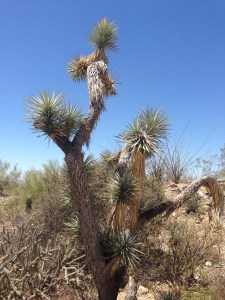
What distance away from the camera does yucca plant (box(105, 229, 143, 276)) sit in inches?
224

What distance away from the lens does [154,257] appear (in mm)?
8516

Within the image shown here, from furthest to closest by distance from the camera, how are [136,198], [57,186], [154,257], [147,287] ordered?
[57,186], [154,257], [147,287], [136,198]

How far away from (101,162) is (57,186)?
236 centimetres

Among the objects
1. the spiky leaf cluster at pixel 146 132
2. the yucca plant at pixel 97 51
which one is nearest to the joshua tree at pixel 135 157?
the spiky leaf cluster at pixel 146 132

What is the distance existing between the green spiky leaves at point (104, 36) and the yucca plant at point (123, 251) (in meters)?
4.74

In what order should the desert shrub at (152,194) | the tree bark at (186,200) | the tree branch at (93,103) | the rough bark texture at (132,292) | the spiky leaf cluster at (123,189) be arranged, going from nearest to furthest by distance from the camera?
the spiky leaf cluster at (123,189)
the tree branch at (93,103)
the rough bark texture at (132,292)
the tree bark at (186,200)
the desert shrub at (152,194)

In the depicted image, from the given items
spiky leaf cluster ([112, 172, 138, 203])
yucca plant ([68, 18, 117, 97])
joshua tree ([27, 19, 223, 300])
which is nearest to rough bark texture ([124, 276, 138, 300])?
joshua tree ([27, 19, 223, 300])

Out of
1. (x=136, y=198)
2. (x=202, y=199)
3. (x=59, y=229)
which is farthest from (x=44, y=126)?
(x=202, y=199)

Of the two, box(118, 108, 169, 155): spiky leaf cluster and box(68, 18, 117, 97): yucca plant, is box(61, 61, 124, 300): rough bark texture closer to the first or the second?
box(118, 108, 169, 155): spiky leaf cluster

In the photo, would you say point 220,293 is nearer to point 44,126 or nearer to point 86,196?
point 86,196

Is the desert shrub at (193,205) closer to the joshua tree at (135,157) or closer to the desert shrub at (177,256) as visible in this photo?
the desert shrub at (177,256)

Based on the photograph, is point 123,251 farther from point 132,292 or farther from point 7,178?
point 7,178

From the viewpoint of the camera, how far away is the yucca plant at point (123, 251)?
568 centimetres

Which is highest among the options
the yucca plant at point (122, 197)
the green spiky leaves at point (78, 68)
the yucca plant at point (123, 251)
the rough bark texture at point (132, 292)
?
the green spiky leaves at point (78, 68)
